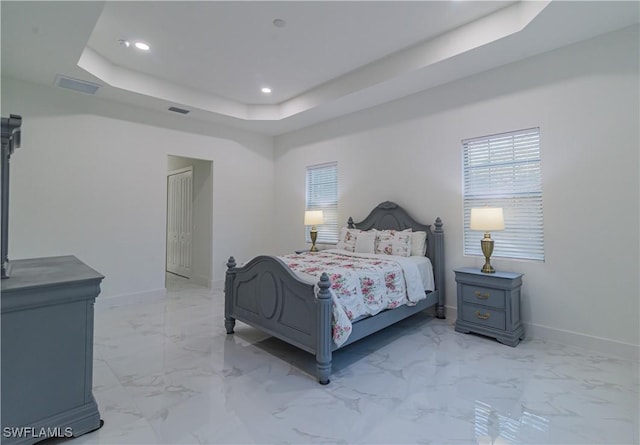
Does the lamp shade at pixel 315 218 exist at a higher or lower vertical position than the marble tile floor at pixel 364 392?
higher

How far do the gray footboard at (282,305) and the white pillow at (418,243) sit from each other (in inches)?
76.9

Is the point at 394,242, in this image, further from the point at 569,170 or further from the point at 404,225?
the point at 569,170

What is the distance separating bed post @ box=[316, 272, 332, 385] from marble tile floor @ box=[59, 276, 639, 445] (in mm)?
130

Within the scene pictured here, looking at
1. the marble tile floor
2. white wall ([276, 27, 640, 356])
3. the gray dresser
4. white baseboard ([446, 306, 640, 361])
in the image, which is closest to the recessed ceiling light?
the gray dresser

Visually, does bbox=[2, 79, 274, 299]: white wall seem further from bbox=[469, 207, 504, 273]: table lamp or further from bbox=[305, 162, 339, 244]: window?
bbox=[469, 207, 504, 273]: table lamp

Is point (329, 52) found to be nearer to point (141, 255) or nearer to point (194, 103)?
point (194, 103)

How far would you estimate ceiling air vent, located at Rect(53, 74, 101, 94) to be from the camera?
388 centimetres

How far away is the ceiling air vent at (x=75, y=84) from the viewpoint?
388 cm

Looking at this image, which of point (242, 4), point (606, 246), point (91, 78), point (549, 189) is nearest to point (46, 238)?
point (91, 78)

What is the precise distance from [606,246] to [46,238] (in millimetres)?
6323

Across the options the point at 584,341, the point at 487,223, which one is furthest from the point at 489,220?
the point at 584,341

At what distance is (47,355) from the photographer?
69.2 inches

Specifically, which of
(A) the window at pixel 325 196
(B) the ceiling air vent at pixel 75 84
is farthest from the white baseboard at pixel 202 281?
(B) the ceiling air vent at pixel 75 84

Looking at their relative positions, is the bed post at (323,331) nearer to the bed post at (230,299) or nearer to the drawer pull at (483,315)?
the bed post at (230,299)
